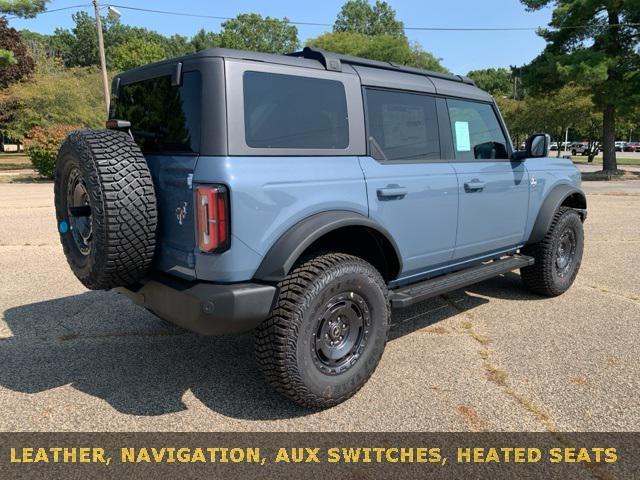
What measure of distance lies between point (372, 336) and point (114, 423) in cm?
157

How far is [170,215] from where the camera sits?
9.08 feet

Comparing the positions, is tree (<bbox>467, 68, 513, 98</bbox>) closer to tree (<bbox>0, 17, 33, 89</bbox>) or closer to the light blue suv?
tree (<bbox>0, 17, 33, 89</bbox>)

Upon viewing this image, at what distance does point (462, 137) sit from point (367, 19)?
270ft

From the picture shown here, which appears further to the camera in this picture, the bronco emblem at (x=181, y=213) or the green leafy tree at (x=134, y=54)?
the green leafy tree at (x=134, y=54)

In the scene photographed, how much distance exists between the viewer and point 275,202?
8.80 feet

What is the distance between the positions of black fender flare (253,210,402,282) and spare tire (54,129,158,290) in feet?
2.14

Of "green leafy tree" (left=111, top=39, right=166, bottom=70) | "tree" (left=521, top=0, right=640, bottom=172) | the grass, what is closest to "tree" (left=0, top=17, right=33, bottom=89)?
the grass

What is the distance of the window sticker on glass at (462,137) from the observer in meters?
4.00

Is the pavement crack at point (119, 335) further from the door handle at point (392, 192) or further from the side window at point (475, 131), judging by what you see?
the side window at point (475, 131)

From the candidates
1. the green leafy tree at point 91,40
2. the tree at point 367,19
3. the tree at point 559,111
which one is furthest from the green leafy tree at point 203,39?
the tree at point 559,111

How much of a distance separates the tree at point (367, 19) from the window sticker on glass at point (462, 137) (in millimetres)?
80224

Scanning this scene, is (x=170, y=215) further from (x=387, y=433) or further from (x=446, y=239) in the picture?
(x=446, y=239)

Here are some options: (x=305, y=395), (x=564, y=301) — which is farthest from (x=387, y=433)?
(x=564, y=301)

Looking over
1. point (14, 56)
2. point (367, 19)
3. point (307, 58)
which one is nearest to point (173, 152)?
point (307, 58)
